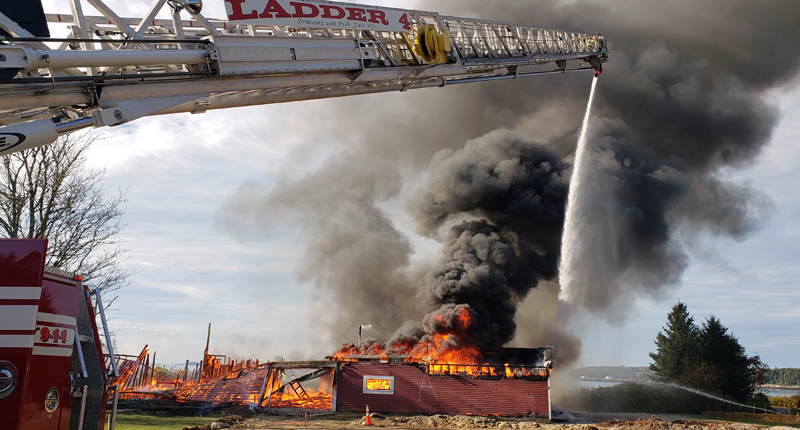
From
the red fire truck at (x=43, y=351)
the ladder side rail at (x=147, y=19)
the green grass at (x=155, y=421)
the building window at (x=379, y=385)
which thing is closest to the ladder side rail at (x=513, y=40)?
the ladder side rail at (x=147, y=19)

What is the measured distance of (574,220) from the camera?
33.0 metres

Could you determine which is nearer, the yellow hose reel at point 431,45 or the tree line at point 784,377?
the yellow hose reel at point 431,45

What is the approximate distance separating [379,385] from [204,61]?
17470 mm

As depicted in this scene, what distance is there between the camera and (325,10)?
35.5 ft

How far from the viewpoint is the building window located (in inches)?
936

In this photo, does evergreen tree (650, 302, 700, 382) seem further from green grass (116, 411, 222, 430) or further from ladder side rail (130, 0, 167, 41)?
ladder side rail (130, 0, 167, 41)

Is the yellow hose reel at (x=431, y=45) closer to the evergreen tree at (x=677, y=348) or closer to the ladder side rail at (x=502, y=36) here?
the ladder side rail at (x=502, y=36)

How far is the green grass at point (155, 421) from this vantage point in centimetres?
1738

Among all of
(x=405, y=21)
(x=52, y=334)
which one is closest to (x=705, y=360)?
(x=405, y=21)

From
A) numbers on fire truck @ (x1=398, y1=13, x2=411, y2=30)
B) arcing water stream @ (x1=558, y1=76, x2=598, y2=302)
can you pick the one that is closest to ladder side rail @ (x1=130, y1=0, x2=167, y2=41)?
numbers on fire truck @ (x1=398, y1=13, x2=411, y2=30)

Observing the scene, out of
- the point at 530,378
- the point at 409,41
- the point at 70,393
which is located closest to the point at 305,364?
the point at 530,378

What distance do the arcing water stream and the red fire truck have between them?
27513mm

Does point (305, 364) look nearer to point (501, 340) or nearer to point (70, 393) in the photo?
point (501, 340)

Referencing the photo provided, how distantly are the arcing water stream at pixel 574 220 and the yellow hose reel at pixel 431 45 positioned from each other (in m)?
18.7
